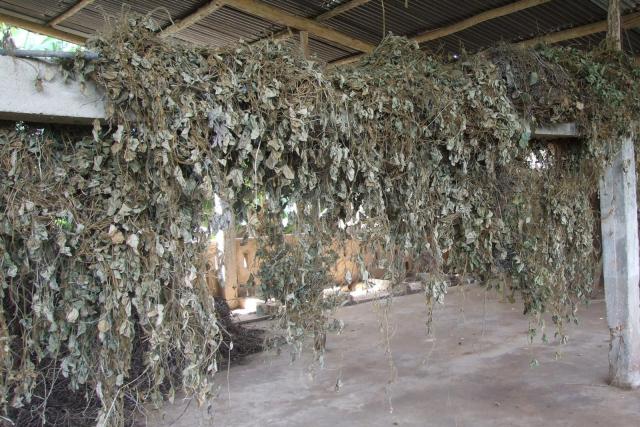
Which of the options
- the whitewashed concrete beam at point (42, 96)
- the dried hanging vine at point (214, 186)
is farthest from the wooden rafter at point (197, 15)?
Answer: the whitewashed concrete beam at point (42, 96)

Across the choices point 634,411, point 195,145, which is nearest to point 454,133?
point 195,145

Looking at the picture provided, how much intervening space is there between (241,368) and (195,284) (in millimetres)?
3864

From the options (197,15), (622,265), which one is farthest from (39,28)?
(622,265)

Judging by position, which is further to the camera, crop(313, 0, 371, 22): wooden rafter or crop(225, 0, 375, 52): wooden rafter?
crop(313, 0, 371, 22): wooden rafter

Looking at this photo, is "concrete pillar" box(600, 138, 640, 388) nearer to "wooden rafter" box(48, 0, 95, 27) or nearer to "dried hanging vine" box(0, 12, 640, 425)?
"dried hanging vine" box(0, 12, 640, 425)

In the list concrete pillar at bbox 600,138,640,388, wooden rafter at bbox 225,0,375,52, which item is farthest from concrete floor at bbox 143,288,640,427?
wooden rafter at bbox 225,0,375,52

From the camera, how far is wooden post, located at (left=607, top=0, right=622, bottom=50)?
4406 millimetres

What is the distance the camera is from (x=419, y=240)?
3.12 metres

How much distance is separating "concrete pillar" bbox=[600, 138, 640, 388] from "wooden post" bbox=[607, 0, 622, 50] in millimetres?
833

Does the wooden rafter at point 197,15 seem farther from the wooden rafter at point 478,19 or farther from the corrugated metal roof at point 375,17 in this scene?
the wooden rafter at point 478,19

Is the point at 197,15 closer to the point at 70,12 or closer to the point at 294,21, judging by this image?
the point at 294,21

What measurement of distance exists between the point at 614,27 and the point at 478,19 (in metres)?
1.42

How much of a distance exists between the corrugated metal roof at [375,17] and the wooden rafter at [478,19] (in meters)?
0.06

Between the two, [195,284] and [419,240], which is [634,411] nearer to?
[419,240]
